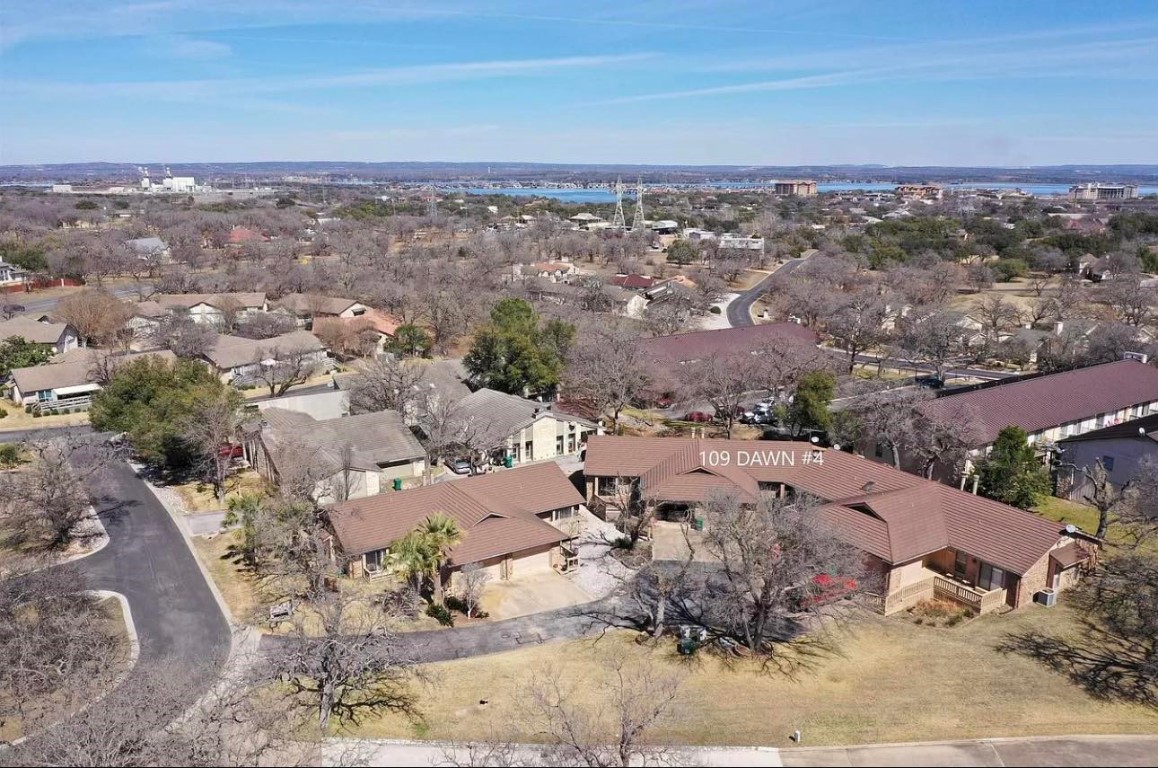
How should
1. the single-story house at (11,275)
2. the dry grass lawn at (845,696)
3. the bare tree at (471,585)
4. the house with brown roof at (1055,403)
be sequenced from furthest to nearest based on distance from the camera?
the single-story house at (11,275) < the house with brown roof at (1055,403) < the bare tree at (471,585) < the dry grass lawn at (845,696)

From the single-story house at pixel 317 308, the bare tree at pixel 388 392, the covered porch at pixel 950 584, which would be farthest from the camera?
the single-story house at pixel 317 308

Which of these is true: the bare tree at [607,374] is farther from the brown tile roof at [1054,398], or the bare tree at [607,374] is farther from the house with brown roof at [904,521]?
the brown tile roof at [1054,398]

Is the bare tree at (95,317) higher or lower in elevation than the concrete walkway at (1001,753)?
higher

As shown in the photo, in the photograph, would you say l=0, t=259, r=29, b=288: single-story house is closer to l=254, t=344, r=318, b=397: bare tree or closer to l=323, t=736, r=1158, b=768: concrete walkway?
l=254, t=344, r=318, b=397: bare tree

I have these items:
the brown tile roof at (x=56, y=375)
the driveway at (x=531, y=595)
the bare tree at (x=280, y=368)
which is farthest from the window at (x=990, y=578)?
the brown tile roof at (x=56, y=375)

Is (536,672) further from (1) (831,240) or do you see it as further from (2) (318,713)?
(1) (831,240)

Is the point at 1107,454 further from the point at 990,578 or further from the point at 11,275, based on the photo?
the point at 11,275
